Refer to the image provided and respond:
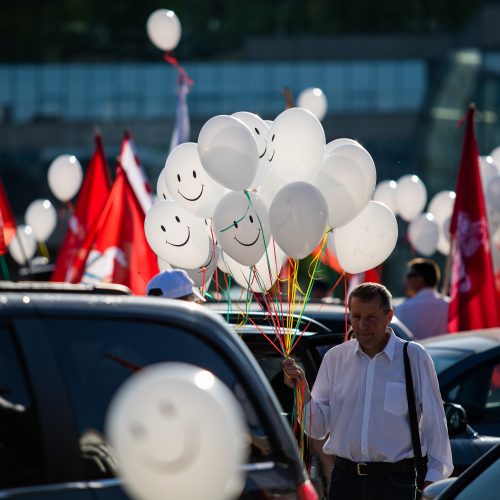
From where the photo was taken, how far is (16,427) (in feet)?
11.2

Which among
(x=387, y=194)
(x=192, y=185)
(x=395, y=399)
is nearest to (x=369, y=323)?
(x=395, y=399)

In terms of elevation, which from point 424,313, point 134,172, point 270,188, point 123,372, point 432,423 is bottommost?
point 424,313

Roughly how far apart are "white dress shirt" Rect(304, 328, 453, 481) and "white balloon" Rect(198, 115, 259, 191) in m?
1.17

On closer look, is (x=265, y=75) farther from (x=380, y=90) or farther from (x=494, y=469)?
(x=494, y=469)

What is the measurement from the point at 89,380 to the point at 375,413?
7.06 feet

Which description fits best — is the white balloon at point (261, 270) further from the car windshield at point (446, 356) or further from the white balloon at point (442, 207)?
the white balloon at point (442, 207)

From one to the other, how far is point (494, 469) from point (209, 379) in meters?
2.11

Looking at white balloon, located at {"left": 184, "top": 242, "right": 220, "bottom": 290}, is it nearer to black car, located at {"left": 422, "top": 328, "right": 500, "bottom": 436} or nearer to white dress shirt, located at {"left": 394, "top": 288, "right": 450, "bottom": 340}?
black car, located at {"left": 422, "top": 328, "right": 500, "bottom": 436}

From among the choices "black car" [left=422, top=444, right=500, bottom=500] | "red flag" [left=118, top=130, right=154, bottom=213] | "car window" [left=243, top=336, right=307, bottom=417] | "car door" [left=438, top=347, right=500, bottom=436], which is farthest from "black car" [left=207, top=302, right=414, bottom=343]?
"red flag" [left=118, top=130, right=154, bottom=213]

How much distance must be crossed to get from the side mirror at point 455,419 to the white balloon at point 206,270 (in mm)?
1561

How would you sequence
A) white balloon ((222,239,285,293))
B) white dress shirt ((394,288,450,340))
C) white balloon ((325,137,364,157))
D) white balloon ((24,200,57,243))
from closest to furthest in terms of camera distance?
1. white balloon ((325,137,364,157))
2. white balloon ((222,239,285,293))
3. white dress shirt ((394,288,450,340))
4. white balloon ((24,200,57,243))

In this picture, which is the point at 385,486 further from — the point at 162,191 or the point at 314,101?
the point at 314,101

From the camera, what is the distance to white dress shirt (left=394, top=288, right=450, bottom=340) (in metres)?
11.0

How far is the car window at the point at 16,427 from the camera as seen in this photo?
337 cm
